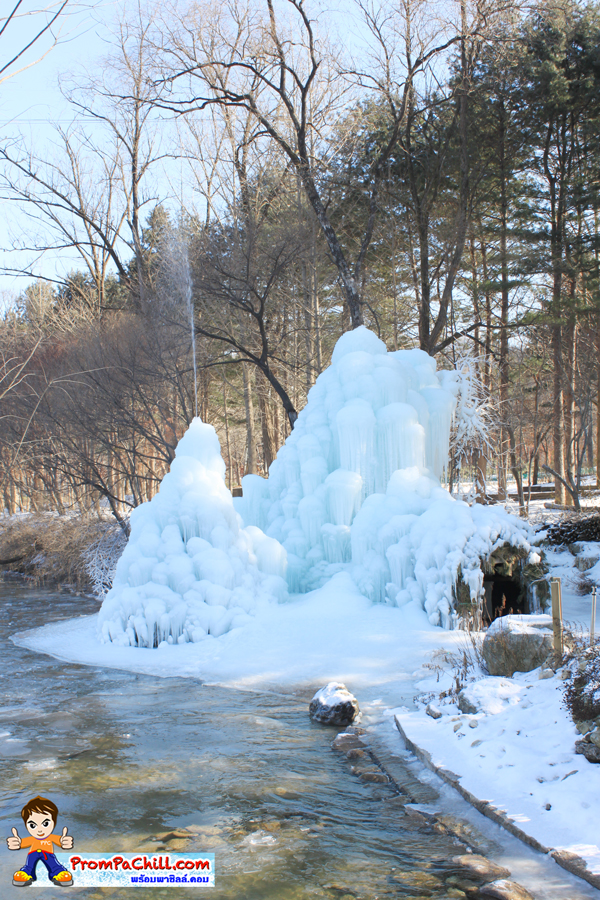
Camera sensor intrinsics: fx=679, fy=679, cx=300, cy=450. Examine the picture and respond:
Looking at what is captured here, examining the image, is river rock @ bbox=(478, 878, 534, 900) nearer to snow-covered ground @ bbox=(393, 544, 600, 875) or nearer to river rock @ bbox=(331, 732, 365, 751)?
snow-covered ground @ bbox=(393, 544, 600, 875)

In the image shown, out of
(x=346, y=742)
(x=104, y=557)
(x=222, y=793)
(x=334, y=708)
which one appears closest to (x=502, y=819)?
(x=346, y=742)

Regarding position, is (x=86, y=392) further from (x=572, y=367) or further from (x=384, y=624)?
(x=572, y=367)

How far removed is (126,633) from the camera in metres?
9.26

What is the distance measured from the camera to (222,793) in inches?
184

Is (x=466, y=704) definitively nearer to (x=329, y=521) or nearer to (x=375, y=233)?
(x=329, y=521)

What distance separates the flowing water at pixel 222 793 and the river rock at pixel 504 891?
4.1 inches

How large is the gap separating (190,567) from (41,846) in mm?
6100

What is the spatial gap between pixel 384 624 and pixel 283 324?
15.0 m

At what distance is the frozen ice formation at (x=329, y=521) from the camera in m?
9.23

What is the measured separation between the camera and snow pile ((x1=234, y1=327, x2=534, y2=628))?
9.30 m

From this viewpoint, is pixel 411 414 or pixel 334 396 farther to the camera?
pixel 334 396

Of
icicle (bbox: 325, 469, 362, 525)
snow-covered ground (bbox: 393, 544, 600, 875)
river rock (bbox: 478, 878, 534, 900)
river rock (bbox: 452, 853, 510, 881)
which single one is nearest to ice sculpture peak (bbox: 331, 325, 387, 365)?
icicle (bbox: 325, 469, 362, 525)

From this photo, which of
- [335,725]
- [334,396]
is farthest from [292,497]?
[335,725]

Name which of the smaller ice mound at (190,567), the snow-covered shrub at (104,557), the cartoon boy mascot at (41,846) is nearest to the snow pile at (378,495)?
the smaller ice mound at (190,567)
